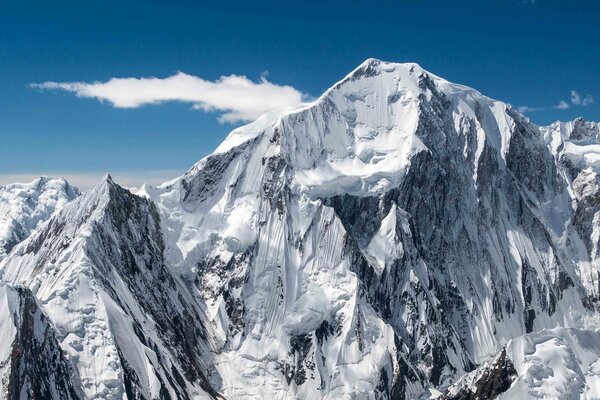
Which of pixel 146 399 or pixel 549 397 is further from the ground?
pixel 146 399

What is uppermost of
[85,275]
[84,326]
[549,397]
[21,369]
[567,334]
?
[85,275]

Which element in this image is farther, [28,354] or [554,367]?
[28,354]

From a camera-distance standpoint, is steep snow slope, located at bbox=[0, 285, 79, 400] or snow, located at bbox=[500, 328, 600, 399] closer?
snow, located at bbox=[500, 328, 600, 399]

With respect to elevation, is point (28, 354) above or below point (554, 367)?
above

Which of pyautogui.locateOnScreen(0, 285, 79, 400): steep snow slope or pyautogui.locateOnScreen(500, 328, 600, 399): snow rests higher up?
pyautogui.locateOnScreen(0, 285, 79, 400): steep snow slope

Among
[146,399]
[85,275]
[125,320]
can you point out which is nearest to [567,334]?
[146,399]

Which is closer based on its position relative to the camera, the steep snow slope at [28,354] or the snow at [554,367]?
the snow at [554,367]

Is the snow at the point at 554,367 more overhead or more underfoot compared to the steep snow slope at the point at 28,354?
more underfoot

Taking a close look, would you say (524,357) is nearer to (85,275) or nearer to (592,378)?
(592,378)
